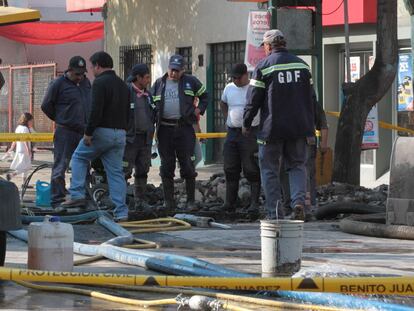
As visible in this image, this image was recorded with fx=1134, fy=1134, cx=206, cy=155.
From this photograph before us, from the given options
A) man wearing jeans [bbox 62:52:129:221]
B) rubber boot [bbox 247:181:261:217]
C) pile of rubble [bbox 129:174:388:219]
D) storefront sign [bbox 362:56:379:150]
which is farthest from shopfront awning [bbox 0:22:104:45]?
man wearing jeans [bbox 62:52:129:221]

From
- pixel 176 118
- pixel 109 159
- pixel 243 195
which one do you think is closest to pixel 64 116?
pixel 176 118

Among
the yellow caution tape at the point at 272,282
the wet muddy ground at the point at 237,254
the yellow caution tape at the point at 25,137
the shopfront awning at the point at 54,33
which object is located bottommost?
the wet muddy ground at the point at 237,254

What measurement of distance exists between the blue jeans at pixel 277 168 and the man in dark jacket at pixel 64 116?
323 cm

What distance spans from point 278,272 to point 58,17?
32967mm

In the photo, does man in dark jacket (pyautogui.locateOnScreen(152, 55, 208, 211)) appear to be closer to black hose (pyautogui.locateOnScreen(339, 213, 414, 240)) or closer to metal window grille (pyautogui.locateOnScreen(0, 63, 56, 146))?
black hose (pyautogui.locateOnScreen(339, 213, 414, 240))

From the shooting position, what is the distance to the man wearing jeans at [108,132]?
11.7 meters

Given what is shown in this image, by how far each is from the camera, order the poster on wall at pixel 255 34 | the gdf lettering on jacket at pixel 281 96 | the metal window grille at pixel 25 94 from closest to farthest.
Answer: the gdf lettering on jacket at pixel 281 96
the poster on wall at pixel 255 34
the metal window grille at pixel 25 94

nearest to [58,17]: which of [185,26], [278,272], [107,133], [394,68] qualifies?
[185,26]

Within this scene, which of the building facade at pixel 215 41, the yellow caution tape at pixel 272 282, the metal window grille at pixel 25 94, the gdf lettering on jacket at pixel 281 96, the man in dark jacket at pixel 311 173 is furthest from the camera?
the metal window grille at pixel 25 94

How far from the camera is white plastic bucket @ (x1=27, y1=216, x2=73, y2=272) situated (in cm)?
747

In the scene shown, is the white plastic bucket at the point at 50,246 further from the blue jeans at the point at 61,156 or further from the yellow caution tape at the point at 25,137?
the yellow caution tape at the point at 25,137

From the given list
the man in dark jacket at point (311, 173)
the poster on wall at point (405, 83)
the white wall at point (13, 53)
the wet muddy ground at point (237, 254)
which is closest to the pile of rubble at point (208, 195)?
the man in dark jacket at point (311, 173)

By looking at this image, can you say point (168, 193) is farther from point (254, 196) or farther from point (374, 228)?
point (374, 228)

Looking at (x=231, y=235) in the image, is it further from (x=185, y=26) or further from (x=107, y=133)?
(x=185, y=26)
